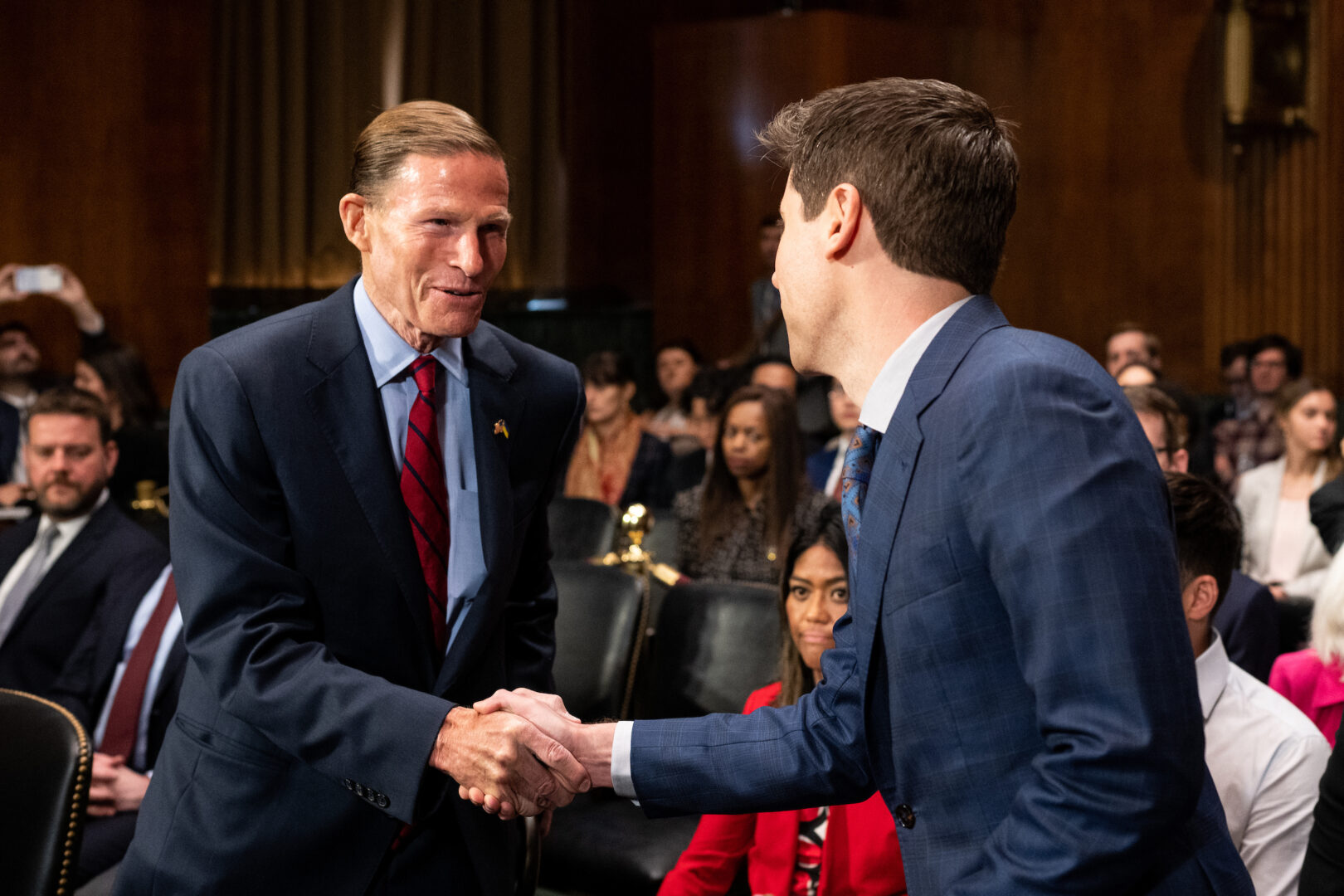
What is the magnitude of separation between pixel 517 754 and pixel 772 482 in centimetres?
310

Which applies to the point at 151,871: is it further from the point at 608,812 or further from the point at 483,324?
the point at 608,812

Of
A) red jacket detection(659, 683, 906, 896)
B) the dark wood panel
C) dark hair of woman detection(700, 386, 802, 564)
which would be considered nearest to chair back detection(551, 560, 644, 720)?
red jacket detection(659, 683, 906, 896)

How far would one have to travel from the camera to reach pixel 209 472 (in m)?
1.72

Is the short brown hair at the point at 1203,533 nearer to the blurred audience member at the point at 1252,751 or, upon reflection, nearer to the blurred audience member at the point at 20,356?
the blurred audience member at the point at 1252,751

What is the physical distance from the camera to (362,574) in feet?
5.76

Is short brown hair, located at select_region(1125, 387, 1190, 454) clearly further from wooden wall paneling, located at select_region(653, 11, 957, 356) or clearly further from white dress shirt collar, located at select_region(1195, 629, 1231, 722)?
wooden wall paneling, located at select_region(653, 11, 957, 356)

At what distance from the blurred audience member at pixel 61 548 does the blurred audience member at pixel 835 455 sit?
8.78ft

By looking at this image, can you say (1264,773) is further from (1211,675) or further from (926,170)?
(926,170)

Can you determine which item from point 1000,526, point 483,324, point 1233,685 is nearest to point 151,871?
point 483,324

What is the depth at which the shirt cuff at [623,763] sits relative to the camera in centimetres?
155

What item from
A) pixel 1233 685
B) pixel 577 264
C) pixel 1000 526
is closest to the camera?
pixel 1000 526

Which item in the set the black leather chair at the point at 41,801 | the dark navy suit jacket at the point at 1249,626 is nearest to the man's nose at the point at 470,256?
the black leather chair at the point at 41,801

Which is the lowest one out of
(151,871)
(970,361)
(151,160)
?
(151,871)

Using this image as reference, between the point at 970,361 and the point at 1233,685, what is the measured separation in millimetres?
1224
